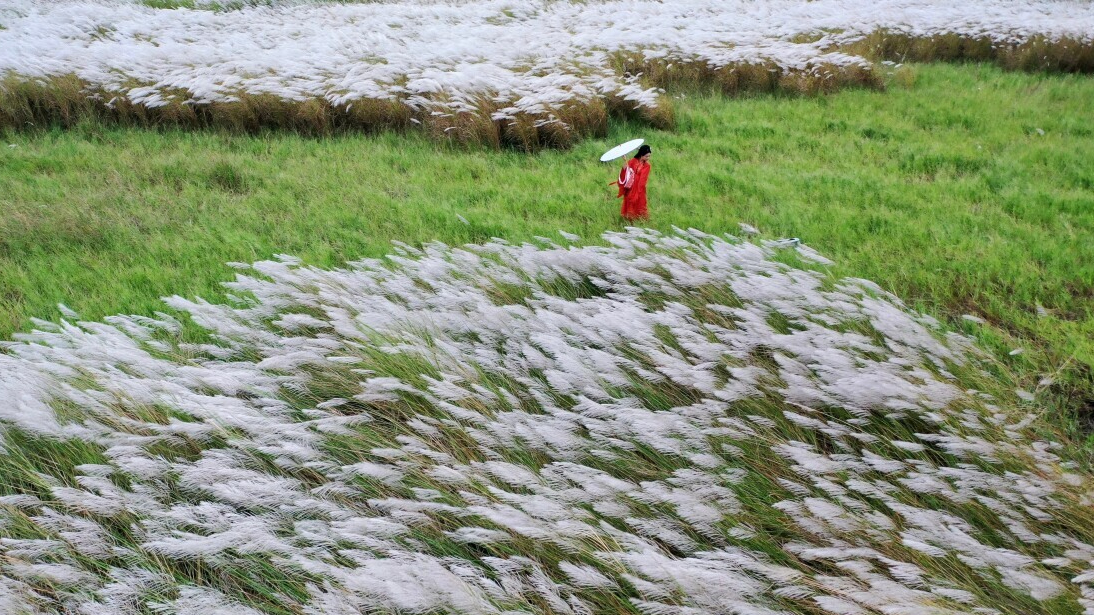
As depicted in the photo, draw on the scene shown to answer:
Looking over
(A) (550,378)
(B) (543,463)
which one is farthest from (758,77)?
(B) (543,463)

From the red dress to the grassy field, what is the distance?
0.20 metres

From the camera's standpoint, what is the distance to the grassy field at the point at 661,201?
3826 mm

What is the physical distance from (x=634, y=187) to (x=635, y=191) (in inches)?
1.2

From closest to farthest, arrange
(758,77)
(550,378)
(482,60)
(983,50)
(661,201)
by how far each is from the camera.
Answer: (550,378) < (661,201) < (758,77) < (482,60) < (983,50)

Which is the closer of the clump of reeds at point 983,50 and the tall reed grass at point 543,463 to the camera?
the tall reed grass at point 543,463

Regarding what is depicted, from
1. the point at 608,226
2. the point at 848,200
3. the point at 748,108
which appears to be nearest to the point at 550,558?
the point at 608,226

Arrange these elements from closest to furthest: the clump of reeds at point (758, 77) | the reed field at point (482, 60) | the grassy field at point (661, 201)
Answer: the grassy field at point (661, 201)
the reed field at point (482, 60)
the clump of reeds at point (758, 77)

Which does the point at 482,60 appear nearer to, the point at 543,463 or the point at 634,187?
the point at 634,187

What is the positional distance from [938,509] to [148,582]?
2.54 meters

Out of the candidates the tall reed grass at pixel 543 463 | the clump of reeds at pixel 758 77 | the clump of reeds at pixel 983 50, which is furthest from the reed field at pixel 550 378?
the clump of reeds at pixel 983 50

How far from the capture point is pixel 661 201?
207 inches

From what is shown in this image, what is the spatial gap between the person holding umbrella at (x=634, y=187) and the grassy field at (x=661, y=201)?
0.20m

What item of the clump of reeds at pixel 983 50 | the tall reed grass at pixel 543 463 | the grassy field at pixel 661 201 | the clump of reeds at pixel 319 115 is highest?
the clump of reeds at pixel 983 50

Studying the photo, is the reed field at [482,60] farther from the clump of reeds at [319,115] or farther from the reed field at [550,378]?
the reed field at [550,378]
